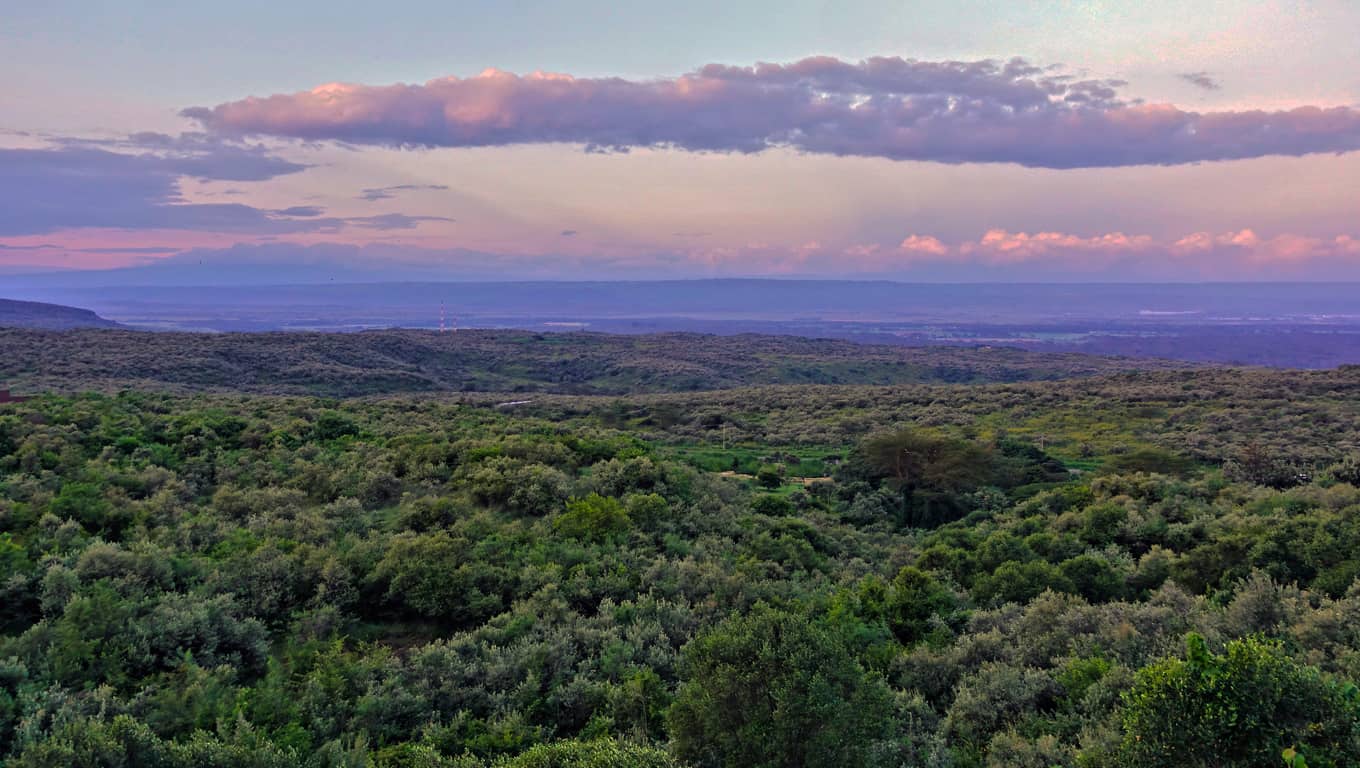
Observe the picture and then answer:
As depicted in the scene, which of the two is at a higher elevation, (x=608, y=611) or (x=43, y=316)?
(x=43, y=316)

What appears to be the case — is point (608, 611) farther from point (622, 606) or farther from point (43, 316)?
point (43, 316)

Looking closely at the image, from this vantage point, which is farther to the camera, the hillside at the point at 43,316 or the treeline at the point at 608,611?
the hillside at the point at 43,316

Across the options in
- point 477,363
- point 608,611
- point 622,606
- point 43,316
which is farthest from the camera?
point 43,316

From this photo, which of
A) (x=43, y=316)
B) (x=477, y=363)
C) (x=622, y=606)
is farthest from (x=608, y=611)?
(x=43, y=316)

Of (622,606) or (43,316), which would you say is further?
(43,316)

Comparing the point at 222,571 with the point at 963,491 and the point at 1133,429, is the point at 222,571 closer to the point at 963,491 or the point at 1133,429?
the point at 963,491

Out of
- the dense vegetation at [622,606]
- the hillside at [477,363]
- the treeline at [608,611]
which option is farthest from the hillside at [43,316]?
the treeline at [608,611]

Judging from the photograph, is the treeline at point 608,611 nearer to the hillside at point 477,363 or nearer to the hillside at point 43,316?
the hillside at point 477,363
